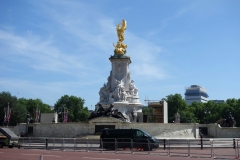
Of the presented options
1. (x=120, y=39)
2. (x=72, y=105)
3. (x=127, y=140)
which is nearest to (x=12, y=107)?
(x=120, y=39)

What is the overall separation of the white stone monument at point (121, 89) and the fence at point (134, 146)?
31768 mm

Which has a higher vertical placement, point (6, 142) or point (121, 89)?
point (121, 89)

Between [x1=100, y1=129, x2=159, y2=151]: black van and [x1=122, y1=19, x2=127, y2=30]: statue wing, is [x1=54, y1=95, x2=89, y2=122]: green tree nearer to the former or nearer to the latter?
[x1=122, y1=19, x2=127, y2=30]: statue wing

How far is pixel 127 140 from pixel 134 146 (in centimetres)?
226

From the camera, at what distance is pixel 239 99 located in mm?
101375

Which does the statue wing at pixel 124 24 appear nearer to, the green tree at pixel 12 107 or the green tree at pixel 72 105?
the green tree at pixel 12 107

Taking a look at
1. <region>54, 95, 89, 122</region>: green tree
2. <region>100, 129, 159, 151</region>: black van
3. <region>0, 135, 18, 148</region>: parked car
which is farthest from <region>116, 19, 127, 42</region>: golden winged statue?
<region>54, 95, 89, 122</region>: green tree

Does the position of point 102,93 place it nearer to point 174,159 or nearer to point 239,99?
point 174,159

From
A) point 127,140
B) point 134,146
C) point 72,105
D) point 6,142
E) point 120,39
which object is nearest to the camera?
point 134,146

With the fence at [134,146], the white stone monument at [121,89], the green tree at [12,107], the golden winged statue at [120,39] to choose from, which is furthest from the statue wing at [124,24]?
the fence at [134,146]

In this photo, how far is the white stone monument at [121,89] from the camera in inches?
2418

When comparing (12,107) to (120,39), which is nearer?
(120,39)

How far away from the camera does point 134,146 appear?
24.3 metres

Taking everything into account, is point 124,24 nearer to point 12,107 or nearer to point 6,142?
point 12,107
